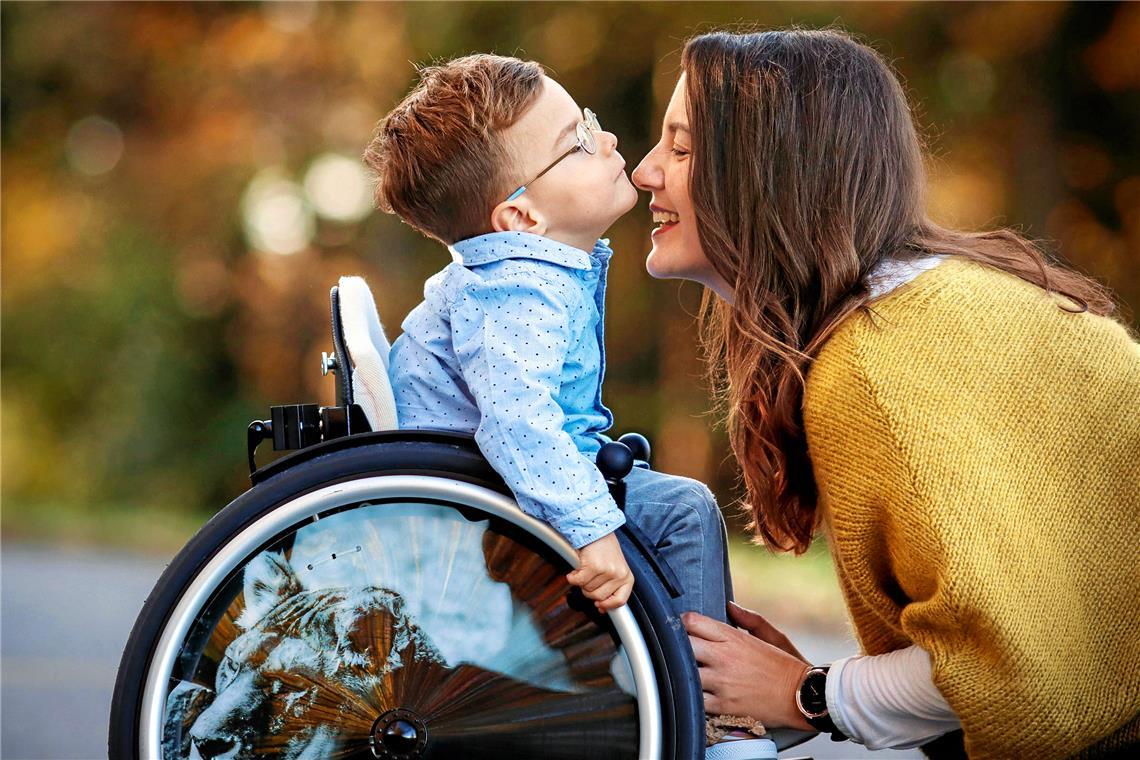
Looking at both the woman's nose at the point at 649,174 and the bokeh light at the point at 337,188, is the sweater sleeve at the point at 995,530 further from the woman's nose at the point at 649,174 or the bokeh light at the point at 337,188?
the bokeh light at the point at 337,188

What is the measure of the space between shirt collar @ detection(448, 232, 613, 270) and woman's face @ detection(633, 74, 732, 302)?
16cm

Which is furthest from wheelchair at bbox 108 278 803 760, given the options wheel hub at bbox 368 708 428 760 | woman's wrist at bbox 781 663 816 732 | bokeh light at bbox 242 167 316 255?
bokeh light at bbox 242 167 316 255

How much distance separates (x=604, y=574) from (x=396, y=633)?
11.7 inches

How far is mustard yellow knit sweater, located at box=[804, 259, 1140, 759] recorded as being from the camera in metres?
1.57

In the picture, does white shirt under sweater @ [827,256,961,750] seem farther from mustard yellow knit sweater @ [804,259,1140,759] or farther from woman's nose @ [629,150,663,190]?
woman's nose @ [629,150,663,190]

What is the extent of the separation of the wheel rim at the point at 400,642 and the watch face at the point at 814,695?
296mm

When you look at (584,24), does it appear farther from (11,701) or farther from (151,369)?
(11,701)

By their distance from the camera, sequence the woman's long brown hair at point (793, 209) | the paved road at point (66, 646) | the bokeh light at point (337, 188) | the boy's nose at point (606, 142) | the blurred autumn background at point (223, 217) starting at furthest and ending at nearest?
the bokeh light at point (337, 188), the blurred autumn background at point (223, 217), the paved road at point (66, 646), the boy's nose at point (606, 142), the woman's long brown hair at point (793, 209)

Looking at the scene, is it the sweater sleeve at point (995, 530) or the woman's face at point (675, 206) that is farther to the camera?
the woman's face at point (675, 206)

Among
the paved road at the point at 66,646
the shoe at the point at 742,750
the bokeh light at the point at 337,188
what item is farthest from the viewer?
the bokeh light at the point at 337,188

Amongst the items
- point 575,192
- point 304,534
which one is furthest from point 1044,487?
point 304,534

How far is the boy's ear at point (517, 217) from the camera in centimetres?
192

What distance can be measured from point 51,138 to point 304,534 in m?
8.54

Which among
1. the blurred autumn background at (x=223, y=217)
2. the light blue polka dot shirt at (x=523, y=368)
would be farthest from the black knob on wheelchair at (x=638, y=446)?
the blurred autumn background at (x=223, y=217)
